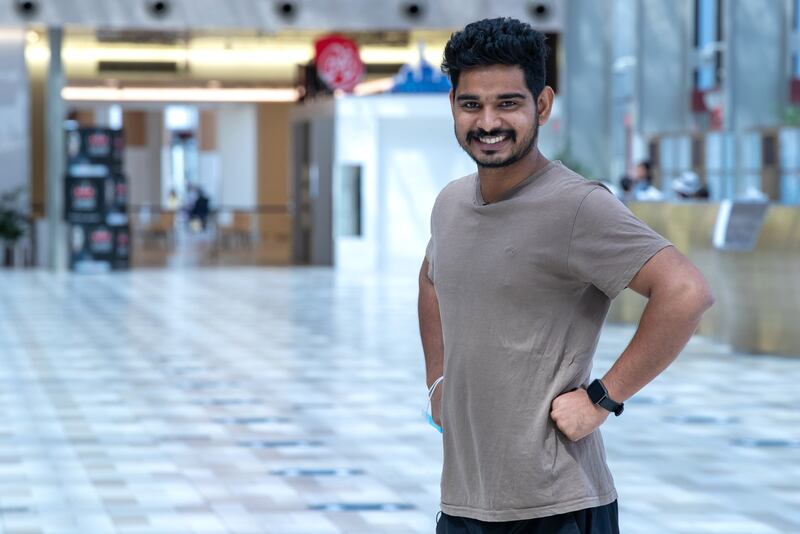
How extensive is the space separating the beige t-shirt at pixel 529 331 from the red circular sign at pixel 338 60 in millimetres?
22011

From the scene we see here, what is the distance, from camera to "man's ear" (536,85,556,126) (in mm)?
2304

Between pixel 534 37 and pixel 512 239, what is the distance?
0.30 m

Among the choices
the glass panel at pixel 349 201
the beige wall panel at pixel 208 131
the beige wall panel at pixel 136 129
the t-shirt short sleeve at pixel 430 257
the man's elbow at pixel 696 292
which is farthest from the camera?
the beige wall panel at pixel 136 129

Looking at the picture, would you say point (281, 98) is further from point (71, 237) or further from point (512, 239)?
point (512, 239)

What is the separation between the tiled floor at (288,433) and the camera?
5.60 metres

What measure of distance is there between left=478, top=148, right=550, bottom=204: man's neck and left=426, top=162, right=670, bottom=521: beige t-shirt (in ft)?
0.05

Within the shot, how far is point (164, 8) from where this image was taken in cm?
2303

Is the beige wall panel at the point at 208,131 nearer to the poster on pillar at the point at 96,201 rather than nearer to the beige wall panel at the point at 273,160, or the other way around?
the beige wall panel at the point at 273,160

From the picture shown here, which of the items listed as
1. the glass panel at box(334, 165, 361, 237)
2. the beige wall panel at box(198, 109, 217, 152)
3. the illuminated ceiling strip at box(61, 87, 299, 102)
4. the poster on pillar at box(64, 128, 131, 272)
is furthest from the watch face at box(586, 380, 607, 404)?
the beige wall panel at box(198, 109, 217, 152)

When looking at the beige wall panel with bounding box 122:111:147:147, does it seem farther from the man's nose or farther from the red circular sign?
the man's nose

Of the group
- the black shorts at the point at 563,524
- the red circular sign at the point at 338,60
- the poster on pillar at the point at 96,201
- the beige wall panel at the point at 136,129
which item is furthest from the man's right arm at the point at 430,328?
the beige wall panel at the point at 136,129

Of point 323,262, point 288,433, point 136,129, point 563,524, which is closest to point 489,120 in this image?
point 563,524

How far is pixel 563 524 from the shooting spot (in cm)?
227

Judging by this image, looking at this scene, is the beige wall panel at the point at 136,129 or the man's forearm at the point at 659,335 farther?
the beige wall panel at the point at 136,129
